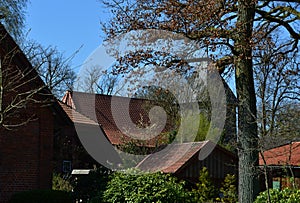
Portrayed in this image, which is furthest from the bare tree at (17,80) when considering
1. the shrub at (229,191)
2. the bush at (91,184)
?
the shrub at (229,191)

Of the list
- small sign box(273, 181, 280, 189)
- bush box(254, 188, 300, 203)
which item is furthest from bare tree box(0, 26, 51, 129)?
small sign box(273, 181, 280, 189)

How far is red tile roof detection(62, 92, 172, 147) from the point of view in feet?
133

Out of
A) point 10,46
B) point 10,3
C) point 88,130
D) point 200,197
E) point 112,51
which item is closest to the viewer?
point 112,51

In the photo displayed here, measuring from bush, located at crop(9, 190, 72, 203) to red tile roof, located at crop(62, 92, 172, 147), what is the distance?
2025 cm

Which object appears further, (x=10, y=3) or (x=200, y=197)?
(x=200, y=197)

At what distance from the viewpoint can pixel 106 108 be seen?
4434cm

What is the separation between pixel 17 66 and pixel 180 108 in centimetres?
1243

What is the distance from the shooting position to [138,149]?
3167cm

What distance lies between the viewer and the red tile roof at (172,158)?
2534 centimetres

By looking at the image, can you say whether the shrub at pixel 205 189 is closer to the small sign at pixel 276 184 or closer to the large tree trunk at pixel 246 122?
the small sign at pixel 276 184

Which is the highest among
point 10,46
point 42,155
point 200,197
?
point 10,46

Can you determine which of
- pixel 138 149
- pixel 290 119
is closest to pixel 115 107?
pixel 138 149

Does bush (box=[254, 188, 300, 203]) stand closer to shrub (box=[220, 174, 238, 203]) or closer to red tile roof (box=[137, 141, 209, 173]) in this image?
shrub (box=[220, 174, 238, 203])

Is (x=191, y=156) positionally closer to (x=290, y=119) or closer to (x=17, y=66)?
(x=290, y=119)
